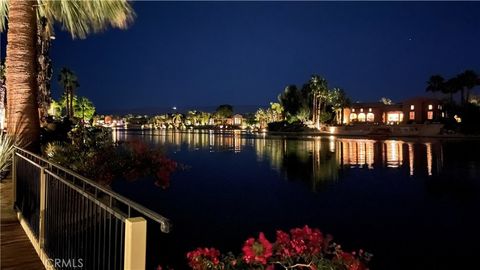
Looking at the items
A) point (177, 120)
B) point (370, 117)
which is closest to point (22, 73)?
point (370, 117)

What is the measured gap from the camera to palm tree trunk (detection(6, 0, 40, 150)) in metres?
10.1

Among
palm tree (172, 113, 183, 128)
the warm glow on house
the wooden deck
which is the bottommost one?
the wooden deck

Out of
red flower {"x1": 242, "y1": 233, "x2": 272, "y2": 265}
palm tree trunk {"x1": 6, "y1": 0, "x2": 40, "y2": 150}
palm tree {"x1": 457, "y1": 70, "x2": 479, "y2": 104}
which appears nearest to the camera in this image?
red flower {"x1": 242, "y1": 233, "x2": 272, "y2": 265}

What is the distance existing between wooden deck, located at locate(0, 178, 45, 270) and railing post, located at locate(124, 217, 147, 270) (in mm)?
2585

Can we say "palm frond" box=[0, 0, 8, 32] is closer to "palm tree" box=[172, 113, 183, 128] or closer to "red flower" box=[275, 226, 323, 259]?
"red flower" box=[275, 226, 323, 259]

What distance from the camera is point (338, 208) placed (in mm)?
11953

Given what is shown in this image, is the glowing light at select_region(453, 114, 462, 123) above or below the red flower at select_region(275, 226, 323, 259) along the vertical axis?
above

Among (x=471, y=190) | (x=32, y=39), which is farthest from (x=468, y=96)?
(x=32, y=39)

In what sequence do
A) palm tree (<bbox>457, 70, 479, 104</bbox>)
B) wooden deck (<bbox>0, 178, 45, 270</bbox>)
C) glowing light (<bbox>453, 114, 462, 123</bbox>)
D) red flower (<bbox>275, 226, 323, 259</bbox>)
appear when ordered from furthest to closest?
palm tree (<bbox>457, 70, 479, 104</bbox>)
glowing light (<bbox>453, 114, 462, 123</bbox>)
wooden deck (<bbox>0, 178, 45, 270</bbox>)
red flower (<bbox>275, 226, 323, 259</bbox>)

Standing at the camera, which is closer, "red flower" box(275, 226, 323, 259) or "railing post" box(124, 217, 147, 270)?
"railing post" box(124, 217, 147, 270)

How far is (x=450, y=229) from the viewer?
9.79m

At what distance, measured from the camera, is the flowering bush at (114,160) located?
9.77 metres

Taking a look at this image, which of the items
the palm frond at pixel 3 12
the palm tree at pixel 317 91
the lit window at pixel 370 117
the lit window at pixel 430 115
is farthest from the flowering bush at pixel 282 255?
the lit window at pixel 370 117

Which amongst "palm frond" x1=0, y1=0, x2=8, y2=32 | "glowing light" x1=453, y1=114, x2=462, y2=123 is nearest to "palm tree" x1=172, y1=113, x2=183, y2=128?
"glowing light" x1=453, y1=114, x2=462, y2=123
